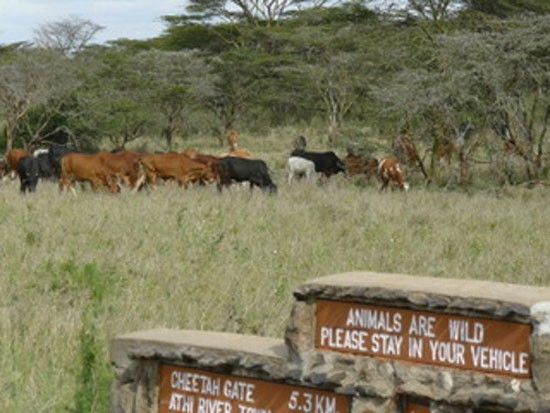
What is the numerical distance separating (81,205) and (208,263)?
15.6 ft

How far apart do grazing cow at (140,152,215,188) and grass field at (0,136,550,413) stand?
2.70 m

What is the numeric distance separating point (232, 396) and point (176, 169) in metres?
15.5

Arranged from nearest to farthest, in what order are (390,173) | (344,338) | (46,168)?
(344,338) → (390,173) → (46,168)

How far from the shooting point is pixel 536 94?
21531 mm

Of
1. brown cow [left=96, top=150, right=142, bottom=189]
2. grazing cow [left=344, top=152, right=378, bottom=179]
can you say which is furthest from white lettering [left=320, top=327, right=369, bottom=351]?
grazing cow [left=344, top=152, right=378, bottom=179]

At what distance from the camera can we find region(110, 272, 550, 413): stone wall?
3.31m

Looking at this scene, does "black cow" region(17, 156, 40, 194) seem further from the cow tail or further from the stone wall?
the stone wall

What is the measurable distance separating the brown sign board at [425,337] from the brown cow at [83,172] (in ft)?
46.4

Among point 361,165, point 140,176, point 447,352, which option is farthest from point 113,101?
point 447,352

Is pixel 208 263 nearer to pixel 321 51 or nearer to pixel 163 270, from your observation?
pixel 163 270

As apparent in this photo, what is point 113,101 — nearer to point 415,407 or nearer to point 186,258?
point 186,258

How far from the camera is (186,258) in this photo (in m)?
9.34

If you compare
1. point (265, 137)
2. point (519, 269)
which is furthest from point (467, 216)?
point (265, 137)

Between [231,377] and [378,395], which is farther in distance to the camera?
[231,377]
